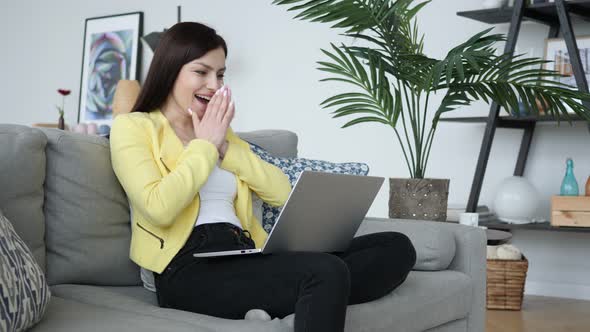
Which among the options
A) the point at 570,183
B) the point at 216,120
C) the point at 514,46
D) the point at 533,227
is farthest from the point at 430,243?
the point at 514,46

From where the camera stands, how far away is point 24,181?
5.87ft

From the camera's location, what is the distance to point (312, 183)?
1.77m

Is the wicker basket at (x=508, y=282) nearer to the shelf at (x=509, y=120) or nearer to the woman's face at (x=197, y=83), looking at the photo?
the shelf at (x=509, y=120)

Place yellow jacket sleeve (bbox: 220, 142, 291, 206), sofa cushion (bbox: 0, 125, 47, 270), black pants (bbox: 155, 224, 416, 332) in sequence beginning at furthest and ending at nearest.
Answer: yellow jacket sleeve (bbox: 220, 142, 291, 206) < sofa cushion (bbox: 0, 125, 47, 270) < black pants (bbox: 155, 224, 416, 332)

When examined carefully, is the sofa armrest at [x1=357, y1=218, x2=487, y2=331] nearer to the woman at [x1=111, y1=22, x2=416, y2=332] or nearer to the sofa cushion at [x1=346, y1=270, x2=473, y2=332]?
the sofa cushion at [x1=346, y1=270, x2=473, y2=332]

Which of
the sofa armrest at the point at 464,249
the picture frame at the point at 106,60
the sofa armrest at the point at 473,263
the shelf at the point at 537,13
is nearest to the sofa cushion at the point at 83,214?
the sofa armrest at the point at 464,249

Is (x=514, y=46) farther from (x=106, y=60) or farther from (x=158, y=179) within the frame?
(x=106, y=60)

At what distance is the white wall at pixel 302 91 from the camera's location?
13.3 feet

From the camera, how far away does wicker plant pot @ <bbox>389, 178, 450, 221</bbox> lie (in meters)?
2.76

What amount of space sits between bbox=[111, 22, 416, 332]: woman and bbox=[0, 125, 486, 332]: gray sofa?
6 centimetres

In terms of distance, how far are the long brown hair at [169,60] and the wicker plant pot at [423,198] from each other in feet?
3.15

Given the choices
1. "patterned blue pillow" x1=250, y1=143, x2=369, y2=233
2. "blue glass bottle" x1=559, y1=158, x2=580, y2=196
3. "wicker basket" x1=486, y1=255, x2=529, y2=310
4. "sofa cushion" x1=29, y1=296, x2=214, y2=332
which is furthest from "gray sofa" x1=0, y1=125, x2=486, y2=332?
"blue glass bottle" x1=559, y1=158, x2=580, y2=196

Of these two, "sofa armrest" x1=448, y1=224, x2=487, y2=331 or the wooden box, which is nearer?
"sofa armrest" x1=448, y1=224, x2=487, y2=331

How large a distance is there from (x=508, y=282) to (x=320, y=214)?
2.02 metres
